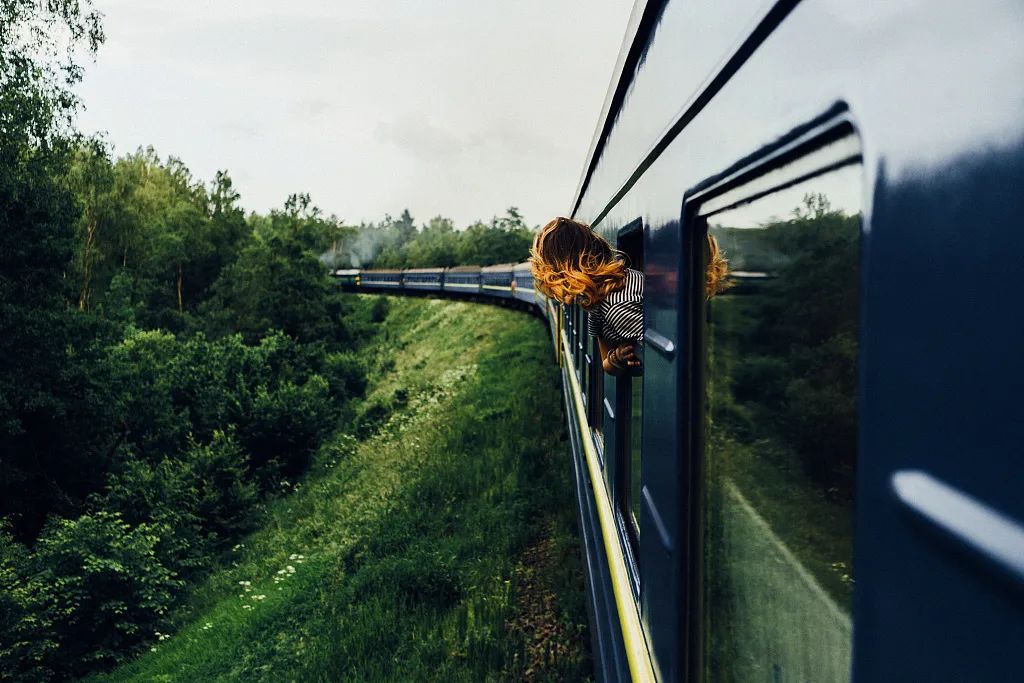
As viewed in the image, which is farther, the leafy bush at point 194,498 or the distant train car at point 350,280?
the distant train car at point 350,280

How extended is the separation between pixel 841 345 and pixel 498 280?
25453mm

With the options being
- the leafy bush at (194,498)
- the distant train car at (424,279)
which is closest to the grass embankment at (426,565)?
the leafy bush at (194,498)

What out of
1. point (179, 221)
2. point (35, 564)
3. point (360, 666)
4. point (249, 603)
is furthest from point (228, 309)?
point (360, 666)

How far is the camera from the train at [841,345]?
618mm

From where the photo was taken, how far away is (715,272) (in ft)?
4.88

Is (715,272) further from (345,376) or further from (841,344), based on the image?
(345,376)

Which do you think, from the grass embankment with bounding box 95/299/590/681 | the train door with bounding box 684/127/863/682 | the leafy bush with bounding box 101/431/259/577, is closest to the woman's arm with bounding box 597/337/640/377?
the train door with bounding box 684/127/863/682

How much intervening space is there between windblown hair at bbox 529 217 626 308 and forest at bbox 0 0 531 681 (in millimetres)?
12295

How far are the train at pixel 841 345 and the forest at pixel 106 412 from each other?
1312 centimetres

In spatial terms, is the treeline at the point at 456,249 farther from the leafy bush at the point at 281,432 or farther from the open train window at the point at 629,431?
the open train window at the point at 629,431

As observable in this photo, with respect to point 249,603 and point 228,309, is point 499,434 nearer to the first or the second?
point 249,603

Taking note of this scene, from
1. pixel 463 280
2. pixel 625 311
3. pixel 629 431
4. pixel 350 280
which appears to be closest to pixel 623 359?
pixel 625 311

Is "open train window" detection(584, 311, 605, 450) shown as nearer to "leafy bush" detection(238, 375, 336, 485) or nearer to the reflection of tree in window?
the reflection of tree in window

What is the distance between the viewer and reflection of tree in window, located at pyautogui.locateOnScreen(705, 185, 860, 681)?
92 centimetres
